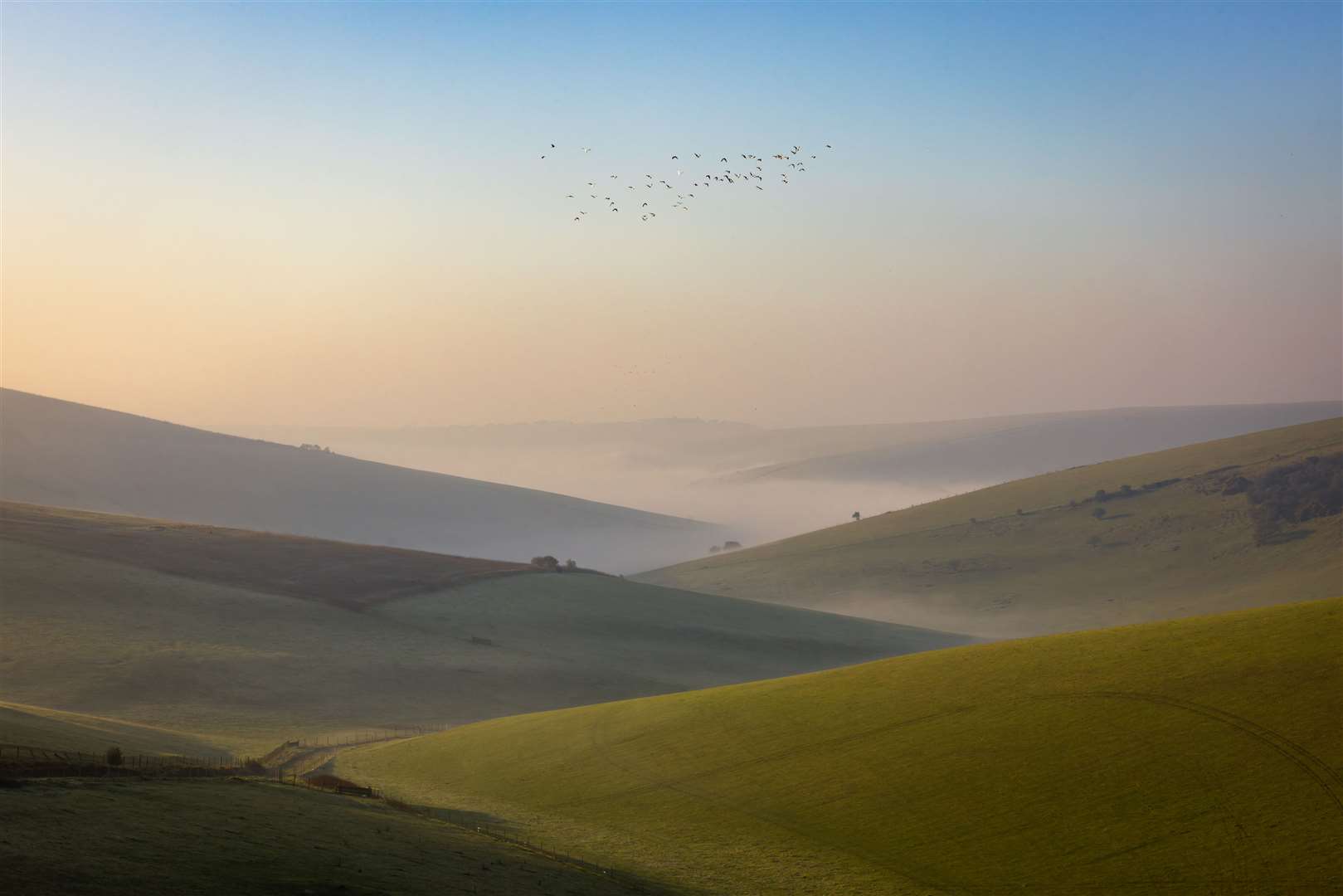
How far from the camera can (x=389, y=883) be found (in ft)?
76.3

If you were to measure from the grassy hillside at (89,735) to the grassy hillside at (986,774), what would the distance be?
697cm

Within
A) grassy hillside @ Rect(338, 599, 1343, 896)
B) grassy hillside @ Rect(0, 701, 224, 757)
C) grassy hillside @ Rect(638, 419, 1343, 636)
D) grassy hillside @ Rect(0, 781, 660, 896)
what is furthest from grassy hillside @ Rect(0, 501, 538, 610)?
grassy hillside @ Rect(0, 781, 660, 896)

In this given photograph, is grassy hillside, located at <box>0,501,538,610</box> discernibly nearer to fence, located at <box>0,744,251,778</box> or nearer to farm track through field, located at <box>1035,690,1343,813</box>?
fence, located at <box>0,744,251,778</box>

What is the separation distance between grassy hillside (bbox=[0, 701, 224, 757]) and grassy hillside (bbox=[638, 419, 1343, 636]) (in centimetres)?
10018

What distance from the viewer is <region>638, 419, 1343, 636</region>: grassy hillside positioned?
135m


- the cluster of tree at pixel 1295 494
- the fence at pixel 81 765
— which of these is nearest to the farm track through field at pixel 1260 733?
the fence at pixel 81 765

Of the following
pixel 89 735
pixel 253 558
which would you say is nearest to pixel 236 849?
pixel 89 735

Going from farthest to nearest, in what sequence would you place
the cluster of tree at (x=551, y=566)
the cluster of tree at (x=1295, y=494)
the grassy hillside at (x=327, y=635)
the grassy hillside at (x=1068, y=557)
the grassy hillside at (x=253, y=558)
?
1. the cluster of tree at (x=1295, y=494)
2. the grassy hillside at (x=1068, y=557)
3. the cluster of tree at (x=551, y=566)
4. the grassy hillside at (x=253, y=558)
5. the grassy hillside at (x=327, y=635)

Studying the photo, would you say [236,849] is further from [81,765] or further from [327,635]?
[327,635]

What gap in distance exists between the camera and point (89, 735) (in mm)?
40406

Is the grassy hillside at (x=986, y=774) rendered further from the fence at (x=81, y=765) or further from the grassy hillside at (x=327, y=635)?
the grassy hillside at (x=327, y=635)

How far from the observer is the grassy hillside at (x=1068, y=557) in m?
135

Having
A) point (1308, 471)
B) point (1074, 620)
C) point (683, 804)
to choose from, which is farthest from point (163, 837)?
point (1308, 471)

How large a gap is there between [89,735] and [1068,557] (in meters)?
138
